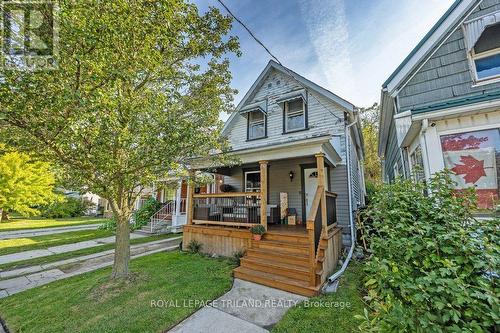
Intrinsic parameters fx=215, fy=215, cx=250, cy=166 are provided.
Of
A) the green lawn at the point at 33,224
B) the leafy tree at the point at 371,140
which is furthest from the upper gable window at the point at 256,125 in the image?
the green lawn at the point at 33,224

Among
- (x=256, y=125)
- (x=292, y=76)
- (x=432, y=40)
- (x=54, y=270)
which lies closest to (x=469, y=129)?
(x=432, y=40)

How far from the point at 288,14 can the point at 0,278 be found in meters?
11.0

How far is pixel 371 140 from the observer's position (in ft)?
69.6

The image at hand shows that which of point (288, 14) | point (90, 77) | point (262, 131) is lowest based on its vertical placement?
point (90, 77)

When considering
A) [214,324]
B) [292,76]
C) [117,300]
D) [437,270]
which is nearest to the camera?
[437,270]

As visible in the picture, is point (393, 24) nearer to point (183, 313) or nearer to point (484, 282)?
point (484, 282)

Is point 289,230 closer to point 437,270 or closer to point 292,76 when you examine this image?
point 437,270

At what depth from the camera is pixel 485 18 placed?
4.83 m

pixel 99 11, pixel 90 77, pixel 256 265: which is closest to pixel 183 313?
pixel 256 265

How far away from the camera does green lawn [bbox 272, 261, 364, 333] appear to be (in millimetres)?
3471

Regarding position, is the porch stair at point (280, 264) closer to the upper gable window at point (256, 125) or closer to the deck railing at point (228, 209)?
the deck railing at point (228, 209)

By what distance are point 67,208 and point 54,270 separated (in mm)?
20711

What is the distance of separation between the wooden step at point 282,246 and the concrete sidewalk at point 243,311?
1.12 metres

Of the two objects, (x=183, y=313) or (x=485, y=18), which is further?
(x=485, y=18)
